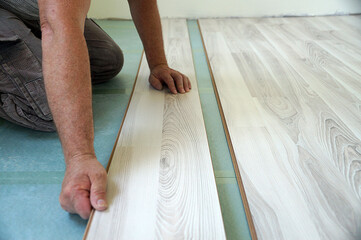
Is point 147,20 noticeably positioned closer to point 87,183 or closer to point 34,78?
point 34,78

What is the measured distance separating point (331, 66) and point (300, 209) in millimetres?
1596

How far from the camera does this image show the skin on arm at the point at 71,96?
99 cm

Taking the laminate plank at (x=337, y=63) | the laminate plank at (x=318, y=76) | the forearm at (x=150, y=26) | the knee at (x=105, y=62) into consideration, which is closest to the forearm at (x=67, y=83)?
the forearm at (x=150, y=26)

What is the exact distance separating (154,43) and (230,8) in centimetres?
228

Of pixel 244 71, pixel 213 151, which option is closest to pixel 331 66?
pixel 244 71

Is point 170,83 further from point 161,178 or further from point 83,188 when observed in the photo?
point 83,188

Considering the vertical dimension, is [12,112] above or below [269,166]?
above

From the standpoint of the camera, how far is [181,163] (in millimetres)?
1251

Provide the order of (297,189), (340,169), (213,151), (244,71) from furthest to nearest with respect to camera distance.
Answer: (244,71) < (213,151) < (340,169) < (297,189)

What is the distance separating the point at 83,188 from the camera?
→ 0.96 metres

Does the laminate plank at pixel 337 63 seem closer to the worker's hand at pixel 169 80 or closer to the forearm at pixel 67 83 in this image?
the worker's hand at pixel 169 80

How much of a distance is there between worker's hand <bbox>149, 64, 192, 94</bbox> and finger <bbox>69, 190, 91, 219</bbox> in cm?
98

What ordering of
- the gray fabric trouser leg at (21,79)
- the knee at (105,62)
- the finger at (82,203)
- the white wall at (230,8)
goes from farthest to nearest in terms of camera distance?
the white wall at (230,8) → the knee at (105,62) → the gray fabric trouser leg at (21,79) → the finger at (82,203)

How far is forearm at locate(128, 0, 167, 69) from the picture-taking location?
68.9 inches
